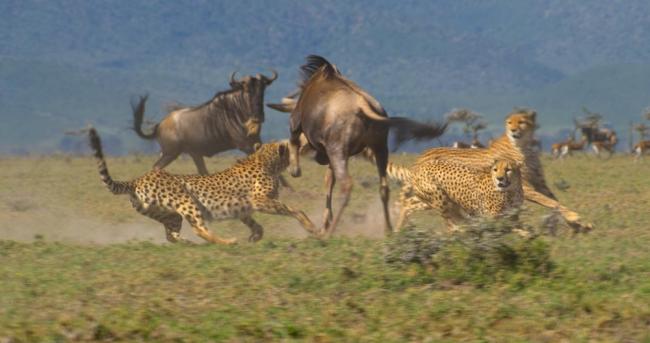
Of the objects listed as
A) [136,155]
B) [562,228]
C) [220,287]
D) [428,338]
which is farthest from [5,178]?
[428,338]

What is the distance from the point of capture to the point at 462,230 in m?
11.2

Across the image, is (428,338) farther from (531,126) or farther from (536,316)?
(531,126)

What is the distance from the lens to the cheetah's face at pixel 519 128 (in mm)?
15633

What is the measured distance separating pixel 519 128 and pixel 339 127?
6.16 feet

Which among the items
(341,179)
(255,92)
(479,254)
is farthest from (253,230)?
(255,92)

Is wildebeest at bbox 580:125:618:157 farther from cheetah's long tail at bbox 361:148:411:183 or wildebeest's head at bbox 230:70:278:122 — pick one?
cheetah's long tail at bbox 361:148:411:183

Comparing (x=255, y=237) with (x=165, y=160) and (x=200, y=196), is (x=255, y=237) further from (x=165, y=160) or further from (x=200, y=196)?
(x=165, y=160)

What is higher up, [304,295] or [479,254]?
[479,254]

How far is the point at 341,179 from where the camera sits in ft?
48.7

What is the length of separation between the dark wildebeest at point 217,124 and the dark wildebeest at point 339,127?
5.12 meters

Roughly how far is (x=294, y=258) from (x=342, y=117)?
10.0 feet

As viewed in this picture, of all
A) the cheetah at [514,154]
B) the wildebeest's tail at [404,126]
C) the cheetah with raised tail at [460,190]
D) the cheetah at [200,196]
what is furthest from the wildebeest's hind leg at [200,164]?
the cheetah at [200,196]

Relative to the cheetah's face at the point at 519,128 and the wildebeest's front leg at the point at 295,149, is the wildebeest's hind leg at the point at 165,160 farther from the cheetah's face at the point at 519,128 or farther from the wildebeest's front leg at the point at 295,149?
the cheetah's face at the point at 519,128

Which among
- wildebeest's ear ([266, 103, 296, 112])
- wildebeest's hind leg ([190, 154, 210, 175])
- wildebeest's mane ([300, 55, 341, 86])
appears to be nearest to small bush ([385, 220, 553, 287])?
wildebeest's mane ([300, 55, 341, 86])
